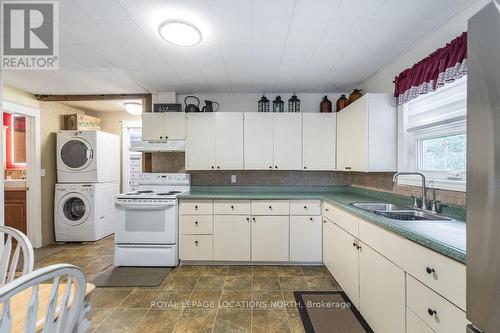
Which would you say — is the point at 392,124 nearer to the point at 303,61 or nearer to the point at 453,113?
the point at 453,113

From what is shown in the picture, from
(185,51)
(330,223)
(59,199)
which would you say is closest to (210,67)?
(185,51)

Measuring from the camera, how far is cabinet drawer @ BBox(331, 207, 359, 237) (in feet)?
6.46

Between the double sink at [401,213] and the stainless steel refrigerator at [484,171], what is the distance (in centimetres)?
111

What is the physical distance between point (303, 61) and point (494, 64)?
6.66 feet

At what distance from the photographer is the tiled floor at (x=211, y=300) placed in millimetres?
1843

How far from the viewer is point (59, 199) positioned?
365 centimetres

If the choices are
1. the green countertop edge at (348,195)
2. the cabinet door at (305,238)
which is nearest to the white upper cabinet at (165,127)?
the green countertop edge at (348,195)

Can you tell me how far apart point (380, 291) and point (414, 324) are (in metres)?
0.32

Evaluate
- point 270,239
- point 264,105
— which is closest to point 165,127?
point 264,105

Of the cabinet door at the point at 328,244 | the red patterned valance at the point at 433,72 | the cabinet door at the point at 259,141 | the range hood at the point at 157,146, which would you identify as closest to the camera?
the red patterned valance at the point at 433,72

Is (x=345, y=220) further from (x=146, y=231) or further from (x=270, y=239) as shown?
(x=146, y=231)

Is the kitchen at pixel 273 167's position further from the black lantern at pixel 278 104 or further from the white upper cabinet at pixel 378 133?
the black lantern at pixel 278 104

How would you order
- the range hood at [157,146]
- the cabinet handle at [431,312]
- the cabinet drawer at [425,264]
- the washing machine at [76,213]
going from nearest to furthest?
the cabinet drawer at [425,264], the cabinet handle at [431,312], the range hood at [157,146], the washing machine at [76,213]

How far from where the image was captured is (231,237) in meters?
2.89
